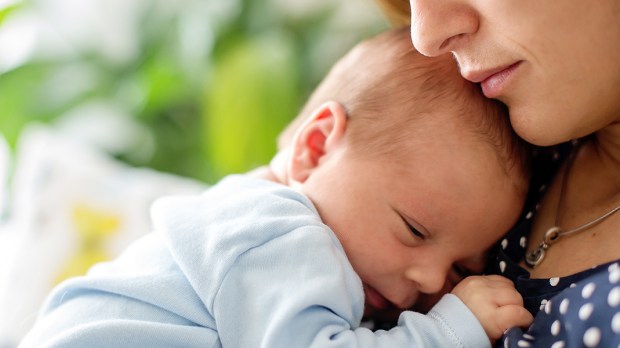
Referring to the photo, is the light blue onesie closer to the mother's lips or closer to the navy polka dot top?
the navy polka dot top

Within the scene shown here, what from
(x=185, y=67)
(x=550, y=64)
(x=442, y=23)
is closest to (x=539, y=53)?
(x=550, y=64)

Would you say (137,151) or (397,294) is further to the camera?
(137,151)

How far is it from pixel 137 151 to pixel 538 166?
54.3 inches

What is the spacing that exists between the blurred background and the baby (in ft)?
1.86

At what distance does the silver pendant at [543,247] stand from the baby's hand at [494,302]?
0.05m

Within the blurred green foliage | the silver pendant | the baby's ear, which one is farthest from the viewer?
the blurred green foliage

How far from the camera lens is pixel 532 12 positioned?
102cm

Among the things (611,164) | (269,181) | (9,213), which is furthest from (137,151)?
(611,164)

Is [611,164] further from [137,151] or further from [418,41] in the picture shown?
[137,151]

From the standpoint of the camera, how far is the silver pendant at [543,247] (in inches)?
47.6

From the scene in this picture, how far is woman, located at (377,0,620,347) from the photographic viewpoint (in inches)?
39.3

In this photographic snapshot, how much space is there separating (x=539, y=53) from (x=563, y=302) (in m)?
0.30

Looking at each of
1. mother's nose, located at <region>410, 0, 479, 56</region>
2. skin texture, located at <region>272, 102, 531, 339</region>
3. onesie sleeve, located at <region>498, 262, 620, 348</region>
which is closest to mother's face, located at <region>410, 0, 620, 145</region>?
mother's nose, located at <region>410, 0, 479, 56</region>

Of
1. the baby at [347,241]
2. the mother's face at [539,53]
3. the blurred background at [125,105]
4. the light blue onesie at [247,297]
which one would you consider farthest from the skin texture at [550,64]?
the blurred background at [125,105]
